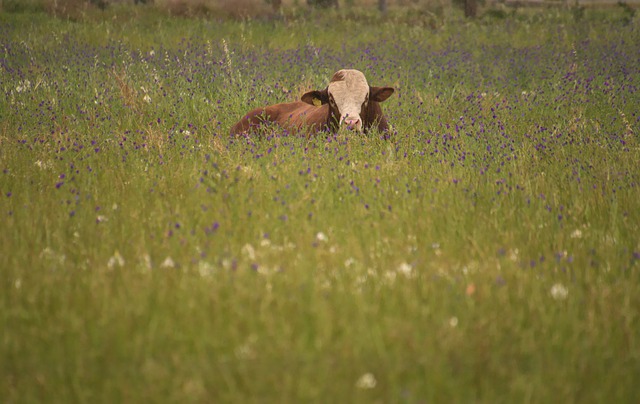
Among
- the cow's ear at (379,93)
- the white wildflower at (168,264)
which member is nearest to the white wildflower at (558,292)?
the white wildflower at (168,264)

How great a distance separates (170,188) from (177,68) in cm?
666

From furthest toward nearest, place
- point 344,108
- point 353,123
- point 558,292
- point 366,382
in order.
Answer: point 344,108 < point 353,123 < point 558,292 < point 366,382

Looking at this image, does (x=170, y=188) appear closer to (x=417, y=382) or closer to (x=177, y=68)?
(x=417, y=382)

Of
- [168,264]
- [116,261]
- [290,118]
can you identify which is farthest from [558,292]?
[290,118]

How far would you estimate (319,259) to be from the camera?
11.5 feet

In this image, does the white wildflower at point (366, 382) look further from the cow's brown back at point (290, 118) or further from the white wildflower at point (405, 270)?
the cow's brown back at point (290, 118)

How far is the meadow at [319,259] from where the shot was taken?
2.59m

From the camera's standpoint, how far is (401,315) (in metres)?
2.98

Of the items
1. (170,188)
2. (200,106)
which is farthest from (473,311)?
(200,106)

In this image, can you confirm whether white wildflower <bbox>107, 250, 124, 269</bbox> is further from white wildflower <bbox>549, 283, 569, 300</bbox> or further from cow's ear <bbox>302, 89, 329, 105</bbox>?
cow's ear <bbox>302, 89, 329, 105</bbox>

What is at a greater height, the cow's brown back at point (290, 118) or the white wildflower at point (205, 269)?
the white wildflower at point (205, 269)

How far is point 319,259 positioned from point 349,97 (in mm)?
4093

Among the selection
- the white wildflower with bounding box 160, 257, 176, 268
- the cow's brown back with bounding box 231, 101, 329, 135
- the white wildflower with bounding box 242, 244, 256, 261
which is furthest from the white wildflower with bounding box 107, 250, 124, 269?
the cow's brown back with bounding box 231, 101, 329, 135

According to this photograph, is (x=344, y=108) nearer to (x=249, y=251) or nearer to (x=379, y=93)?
(x=379, y=93)
